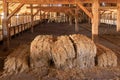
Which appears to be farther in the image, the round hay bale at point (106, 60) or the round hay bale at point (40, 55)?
the round hay bale at point (106, 60)

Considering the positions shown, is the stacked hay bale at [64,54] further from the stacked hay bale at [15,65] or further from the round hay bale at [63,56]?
the stacked hay bale at [15,65]

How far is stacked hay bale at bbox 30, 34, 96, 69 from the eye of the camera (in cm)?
692

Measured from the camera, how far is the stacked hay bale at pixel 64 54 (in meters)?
6.92

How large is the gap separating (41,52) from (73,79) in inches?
49.2

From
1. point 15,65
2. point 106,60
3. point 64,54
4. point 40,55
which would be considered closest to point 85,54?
point 64,54

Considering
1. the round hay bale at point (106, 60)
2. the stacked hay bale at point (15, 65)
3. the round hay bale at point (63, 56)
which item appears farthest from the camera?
the round hay bale at point (106, 60)

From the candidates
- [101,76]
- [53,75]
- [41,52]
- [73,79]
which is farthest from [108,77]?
[41,52]

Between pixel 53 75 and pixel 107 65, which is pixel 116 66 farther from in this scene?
pixel 53 75

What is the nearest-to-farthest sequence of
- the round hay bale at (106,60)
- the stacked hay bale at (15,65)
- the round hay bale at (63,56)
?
the stacked hay bale at (15,65) → the round hay bale at (63,56) → the round hay bale at (106,60)

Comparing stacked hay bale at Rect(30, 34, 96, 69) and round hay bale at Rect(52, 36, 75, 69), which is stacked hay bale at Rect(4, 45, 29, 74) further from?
round hay bale at Rect(52, 36, 75, 69)

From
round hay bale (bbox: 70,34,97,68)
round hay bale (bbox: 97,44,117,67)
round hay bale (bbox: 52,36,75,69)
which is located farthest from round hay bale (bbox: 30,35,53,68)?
round hay bale (bbox: 97,44,117,67)

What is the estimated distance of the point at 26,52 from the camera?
7.78 m

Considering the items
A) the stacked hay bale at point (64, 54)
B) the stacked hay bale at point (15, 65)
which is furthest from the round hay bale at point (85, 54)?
the stacked hay bale at point (15, 65)

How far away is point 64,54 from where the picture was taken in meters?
6.90
